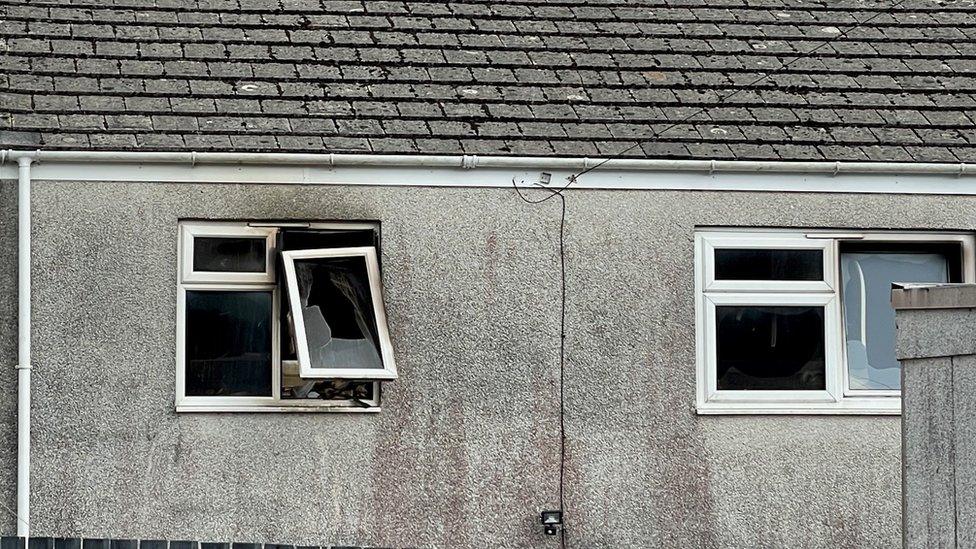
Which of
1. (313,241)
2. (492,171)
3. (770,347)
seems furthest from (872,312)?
(313,241)

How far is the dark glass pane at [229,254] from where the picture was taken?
9.04 meters

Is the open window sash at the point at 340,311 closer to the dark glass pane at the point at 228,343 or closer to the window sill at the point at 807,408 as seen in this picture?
the dark glass pane at the point at 228,343

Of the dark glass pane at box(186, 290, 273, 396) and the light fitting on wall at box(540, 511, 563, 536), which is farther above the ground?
the dark glass pane at box(186, 290, 273, 396)

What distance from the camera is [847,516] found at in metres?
9.25

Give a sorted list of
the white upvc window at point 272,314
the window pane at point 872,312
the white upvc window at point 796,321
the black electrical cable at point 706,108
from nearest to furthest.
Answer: the white upvc window at point 272,314, the black electrical cable at point 706,108, the white upvc window at point 796,321, the window pane at point 872,312

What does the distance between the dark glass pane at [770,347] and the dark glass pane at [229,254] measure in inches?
115

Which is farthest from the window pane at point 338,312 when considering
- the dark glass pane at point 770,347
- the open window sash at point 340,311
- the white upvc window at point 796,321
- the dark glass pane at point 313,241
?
the dark glass pane at point 770,347

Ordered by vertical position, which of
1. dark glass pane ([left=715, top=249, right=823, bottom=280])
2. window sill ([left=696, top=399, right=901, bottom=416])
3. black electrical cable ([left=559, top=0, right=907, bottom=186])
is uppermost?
black electrical cable ([left=559, top=0, right=907, bottom=186])

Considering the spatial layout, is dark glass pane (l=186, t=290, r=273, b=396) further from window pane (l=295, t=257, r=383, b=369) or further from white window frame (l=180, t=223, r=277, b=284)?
window pane (l=295, t=257, r=383, b=369)

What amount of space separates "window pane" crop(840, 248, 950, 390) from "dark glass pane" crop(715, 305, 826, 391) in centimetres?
22

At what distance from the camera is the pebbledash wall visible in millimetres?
8781

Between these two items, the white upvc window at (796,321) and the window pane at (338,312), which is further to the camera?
the white upvc window at (796,321)

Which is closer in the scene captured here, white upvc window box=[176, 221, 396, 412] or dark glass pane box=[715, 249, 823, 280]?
white upvc window box=[176, 221, 396, 412]

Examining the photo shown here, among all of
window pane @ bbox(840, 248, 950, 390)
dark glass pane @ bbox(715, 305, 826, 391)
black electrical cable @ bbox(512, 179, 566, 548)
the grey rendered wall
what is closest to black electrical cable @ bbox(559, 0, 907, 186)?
black electrical cable @ bbox(512, 179, 566, 548)
